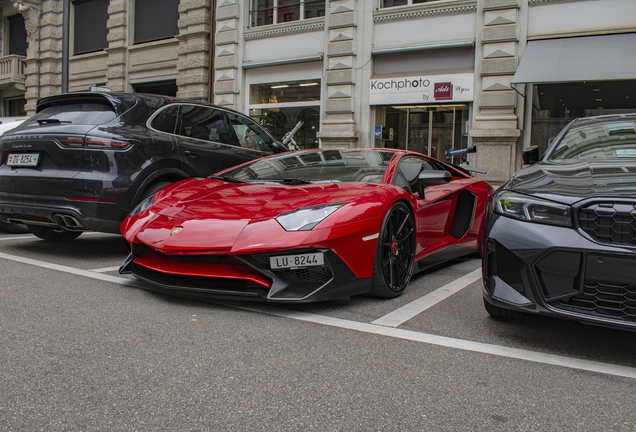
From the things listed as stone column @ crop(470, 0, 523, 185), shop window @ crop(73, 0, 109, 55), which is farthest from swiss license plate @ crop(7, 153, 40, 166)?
shop window @ crop(73, 0, 109, 55)

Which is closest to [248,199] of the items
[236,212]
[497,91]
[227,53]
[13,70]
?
[236,212]

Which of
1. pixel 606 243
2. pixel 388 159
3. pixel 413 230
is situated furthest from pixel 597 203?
pixel 388 159

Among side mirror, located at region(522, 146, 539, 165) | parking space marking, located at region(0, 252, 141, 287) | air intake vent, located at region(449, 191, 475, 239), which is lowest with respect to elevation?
parking space marking, located at region(0, 252, 141, 287)

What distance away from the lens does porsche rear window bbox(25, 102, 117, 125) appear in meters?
4.82

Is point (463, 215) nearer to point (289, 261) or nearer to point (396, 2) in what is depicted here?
point (289, 261)

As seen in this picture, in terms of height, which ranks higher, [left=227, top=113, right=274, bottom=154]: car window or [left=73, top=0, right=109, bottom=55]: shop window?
[left=73, top=0, right=109, bottom=55]: shop window

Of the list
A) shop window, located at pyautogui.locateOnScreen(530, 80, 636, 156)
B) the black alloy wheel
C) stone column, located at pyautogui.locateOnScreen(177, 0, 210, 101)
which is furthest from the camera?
stone column, located at pyautogui.locateOnScreen(177, 0, 210, 101)

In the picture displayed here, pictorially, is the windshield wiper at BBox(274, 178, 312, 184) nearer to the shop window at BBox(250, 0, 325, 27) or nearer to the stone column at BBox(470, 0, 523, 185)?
the stone column at BBox(470, 0, 523, 185)

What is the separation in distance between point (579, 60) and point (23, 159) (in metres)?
9.58

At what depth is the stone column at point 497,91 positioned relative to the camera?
11.5 metres

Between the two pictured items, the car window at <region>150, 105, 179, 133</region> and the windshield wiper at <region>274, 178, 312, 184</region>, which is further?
the car window at <region>150, 105, 179, 133</region>

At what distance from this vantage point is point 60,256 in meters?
4.99

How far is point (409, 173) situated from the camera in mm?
4359

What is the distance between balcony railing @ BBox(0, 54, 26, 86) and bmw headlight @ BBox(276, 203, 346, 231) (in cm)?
2293
